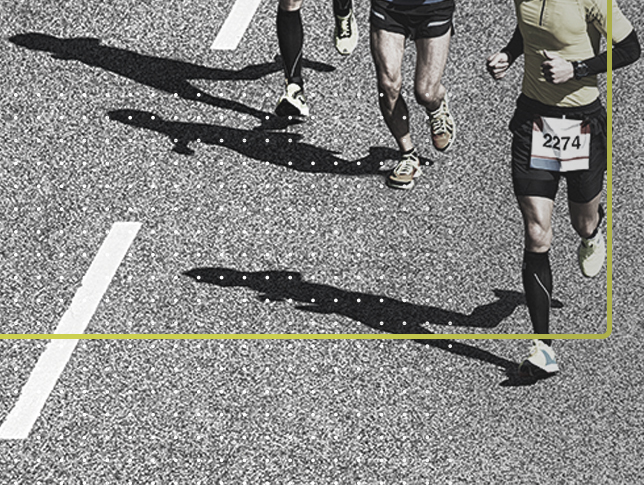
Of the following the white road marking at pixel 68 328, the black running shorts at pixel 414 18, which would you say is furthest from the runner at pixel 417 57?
the white road marking at pixel 68 328

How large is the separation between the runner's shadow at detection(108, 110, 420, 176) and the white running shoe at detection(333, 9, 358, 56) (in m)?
0.63

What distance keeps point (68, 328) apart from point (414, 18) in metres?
2.62

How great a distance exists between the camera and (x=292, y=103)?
677cm

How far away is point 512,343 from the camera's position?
20.1 feet

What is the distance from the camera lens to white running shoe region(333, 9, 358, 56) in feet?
21.7

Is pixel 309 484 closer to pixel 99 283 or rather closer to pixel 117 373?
pixel 117 373

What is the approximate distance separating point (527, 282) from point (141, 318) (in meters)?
2.22

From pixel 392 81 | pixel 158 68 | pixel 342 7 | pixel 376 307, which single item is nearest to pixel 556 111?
pixel 392 81

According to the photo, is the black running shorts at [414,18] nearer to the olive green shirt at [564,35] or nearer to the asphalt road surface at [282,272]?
the olive green shirt at [564,35]

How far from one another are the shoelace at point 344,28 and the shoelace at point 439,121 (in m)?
0.77

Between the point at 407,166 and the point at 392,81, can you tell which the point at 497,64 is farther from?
the point at 407,166

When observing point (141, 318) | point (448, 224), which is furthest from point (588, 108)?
point (141, 318)

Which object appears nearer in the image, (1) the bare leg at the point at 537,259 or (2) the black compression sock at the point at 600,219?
(1) the bare leg at the point at 537,259

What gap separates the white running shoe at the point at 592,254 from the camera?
5777mm
